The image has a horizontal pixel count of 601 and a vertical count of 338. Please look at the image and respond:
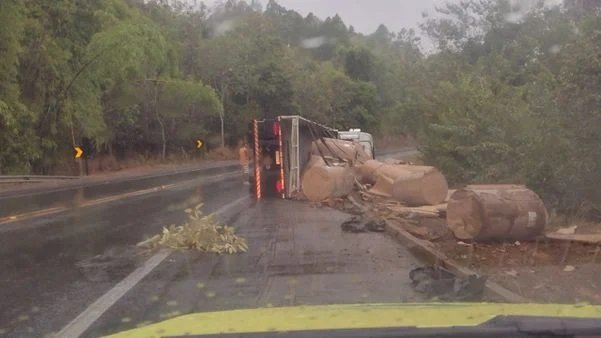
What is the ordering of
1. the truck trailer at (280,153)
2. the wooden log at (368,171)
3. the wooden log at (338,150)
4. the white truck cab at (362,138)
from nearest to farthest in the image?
the wooden log at (368,171) < the truck trailer at (280,153) < the wooden log at (338,150) < the white truck cab at (362,138)

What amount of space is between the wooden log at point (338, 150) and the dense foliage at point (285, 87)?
242 cm

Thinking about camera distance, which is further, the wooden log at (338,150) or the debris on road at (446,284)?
the wooden log at (338,150)

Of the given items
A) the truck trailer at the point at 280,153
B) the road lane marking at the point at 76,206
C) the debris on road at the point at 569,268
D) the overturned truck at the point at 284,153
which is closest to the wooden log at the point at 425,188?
the overturned truck at the point at 284,153

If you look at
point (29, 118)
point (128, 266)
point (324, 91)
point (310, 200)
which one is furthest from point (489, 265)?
point (324, 91)

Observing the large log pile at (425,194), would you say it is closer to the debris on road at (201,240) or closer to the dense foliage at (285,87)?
the dense foliage at (285,87)

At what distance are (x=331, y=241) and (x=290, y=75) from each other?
175 feet

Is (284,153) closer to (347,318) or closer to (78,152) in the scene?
(347,318)

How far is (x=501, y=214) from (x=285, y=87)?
2111 inches

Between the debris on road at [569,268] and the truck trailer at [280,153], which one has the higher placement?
the truck trailer at [280,153]

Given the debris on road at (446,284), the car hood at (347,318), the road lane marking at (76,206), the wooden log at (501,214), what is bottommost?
the road lane marking at (76,206)

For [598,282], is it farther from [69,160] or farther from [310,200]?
[69,160]

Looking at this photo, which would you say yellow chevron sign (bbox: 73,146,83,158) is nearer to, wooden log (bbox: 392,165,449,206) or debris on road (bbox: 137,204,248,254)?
wooden log (bbox: 392,165,449,206)

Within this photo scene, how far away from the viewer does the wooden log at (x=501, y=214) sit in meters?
9.93

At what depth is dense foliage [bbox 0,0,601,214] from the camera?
13.5 meters
